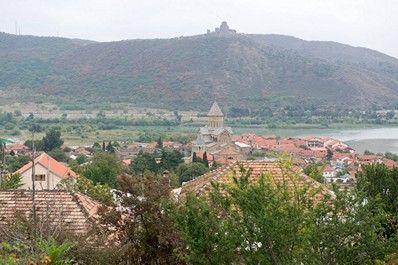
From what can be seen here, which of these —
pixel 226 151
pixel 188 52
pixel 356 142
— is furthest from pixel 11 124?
pixel 188 52

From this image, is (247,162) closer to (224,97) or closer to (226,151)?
(226,151)

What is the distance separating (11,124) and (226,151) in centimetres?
4347

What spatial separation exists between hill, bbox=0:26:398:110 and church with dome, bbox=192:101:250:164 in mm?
60654

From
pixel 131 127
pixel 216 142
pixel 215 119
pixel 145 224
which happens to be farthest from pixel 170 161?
pixel 131 127

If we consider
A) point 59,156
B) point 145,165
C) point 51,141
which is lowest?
point 59,156

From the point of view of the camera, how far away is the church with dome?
1967 inches

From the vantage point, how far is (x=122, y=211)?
7.26 metres

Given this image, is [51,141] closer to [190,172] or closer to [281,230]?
[190,172]

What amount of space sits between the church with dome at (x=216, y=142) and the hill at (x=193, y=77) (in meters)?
60.7

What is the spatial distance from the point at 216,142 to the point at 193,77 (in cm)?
8188

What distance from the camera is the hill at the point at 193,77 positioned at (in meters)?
126

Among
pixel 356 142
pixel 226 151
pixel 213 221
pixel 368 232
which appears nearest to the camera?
pixel 368 232

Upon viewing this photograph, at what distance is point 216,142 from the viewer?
52.2 m

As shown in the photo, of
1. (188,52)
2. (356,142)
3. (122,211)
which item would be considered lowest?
(356,142)
